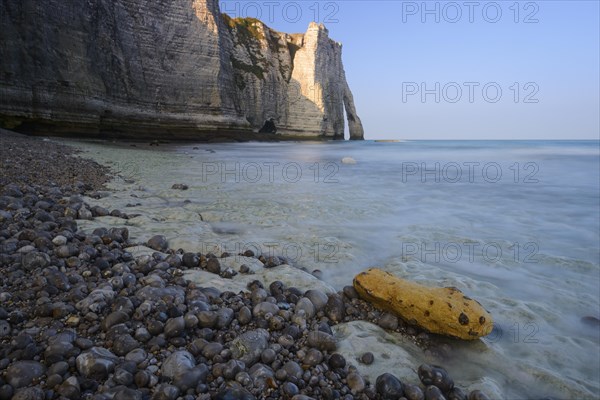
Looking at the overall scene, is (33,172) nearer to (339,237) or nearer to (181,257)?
(181,257)

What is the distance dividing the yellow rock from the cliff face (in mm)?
19141

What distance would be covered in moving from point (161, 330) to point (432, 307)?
5.56 ft

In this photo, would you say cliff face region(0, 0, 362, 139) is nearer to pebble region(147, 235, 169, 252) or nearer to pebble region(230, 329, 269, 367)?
A: pebble region(147, 235, 169, 252)

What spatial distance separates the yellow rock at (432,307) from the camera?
2236 mm

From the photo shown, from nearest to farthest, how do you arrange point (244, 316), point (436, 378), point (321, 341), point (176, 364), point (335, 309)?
1. point (176, 364)
2. point (436, 378)
3. point (321, 341)
4. point (244, 316)
5. point (335, 309)

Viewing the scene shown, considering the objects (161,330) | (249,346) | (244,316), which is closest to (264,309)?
(244,316)

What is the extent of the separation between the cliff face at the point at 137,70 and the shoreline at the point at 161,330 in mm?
17649

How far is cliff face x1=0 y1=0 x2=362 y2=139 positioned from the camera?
16438 mm

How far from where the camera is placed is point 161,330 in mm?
1907

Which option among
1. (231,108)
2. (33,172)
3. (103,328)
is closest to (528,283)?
(103,328)

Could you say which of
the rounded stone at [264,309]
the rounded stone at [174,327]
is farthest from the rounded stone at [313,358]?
the rounded stone at [174,327]

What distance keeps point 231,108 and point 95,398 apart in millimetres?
31388

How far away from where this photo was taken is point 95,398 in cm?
138

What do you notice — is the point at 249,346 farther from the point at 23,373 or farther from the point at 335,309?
the point at 23,373
